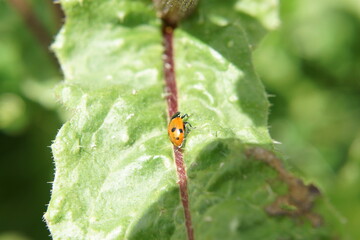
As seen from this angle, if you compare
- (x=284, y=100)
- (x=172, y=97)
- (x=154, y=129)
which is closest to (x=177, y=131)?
(x=154, y=129)

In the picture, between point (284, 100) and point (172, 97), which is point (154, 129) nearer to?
point (172, 97)

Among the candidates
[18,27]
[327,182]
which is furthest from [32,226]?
[327,182]

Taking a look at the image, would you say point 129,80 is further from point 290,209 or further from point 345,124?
point 345,124

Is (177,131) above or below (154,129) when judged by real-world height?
above

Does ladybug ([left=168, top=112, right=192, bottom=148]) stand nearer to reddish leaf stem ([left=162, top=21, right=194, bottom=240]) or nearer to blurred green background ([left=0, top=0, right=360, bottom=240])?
reddish leaf stem ([left=162, top=21, right=194, bottom=240])

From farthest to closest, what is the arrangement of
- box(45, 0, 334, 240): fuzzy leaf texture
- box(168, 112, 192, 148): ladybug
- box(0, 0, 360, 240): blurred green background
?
1. box(0, 0, 360, 240): blurred green background
2. box(168, 112, 192, 148): ladybug
3. box(45, 0, 334, 240): fuzzy leaf texture

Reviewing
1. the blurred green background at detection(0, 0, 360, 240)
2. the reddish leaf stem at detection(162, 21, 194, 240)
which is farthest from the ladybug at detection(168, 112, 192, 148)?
the blurred green background at detection(0, 0, 360, 240)
